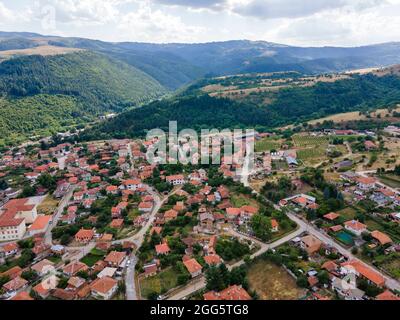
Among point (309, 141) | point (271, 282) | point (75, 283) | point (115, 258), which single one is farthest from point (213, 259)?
point (309, 141)

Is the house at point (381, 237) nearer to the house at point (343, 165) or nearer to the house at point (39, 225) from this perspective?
the house at point (343, 165)

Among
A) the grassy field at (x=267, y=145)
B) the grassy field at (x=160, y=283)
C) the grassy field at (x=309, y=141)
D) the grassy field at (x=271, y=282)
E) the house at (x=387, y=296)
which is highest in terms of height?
the grassy field at (x=309, y=141)

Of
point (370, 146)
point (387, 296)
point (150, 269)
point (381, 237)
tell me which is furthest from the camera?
point (370, 146)

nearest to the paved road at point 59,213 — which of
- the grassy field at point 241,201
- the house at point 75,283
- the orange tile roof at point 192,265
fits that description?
the house at point 75,283

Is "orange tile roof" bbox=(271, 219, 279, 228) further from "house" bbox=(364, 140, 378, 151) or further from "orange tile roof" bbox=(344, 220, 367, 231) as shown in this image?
"house" bbox=(364, 140, 378, 151)

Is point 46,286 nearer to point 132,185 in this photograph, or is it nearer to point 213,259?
point 213,259

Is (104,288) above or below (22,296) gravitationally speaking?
below

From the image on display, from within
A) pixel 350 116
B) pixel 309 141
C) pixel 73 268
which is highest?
pixel 350 116
